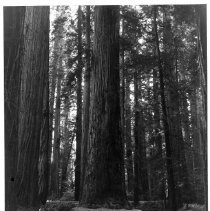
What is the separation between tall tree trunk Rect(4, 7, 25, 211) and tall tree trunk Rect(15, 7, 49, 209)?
0.26ft

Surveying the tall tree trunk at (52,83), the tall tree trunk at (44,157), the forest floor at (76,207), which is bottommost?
the forest floor at (76,207)

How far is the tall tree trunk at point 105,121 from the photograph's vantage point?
202 inches

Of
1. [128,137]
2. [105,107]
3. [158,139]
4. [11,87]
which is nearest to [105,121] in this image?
[105,107]

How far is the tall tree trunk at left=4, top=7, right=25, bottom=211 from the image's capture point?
16.7ft

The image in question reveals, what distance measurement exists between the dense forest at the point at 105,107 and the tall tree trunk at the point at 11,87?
16 millimetres

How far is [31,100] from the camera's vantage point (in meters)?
5.40

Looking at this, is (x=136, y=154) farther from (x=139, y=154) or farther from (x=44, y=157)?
(x=44, y=157)

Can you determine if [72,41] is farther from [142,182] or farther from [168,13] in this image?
[142,182]

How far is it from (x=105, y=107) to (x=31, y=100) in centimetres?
127

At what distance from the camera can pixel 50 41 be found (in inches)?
218

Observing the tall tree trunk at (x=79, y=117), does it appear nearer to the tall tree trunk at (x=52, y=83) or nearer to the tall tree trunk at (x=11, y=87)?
the tall tree trunk at (x=52, y=83)

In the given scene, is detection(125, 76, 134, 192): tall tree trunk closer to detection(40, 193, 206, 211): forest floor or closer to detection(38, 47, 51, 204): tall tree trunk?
detection(40, 193, 206, 211): forest floor

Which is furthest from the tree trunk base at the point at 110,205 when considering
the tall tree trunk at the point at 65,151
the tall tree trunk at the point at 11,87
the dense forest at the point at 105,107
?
the tall tree trunk at the point at 11,87

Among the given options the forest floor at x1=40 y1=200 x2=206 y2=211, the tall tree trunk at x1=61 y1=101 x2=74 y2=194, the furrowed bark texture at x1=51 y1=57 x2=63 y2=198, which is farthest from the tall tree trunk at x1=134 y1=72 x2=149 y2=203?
the furrowed bark texture at x1=51 y1=57 x2=63 y2=198
